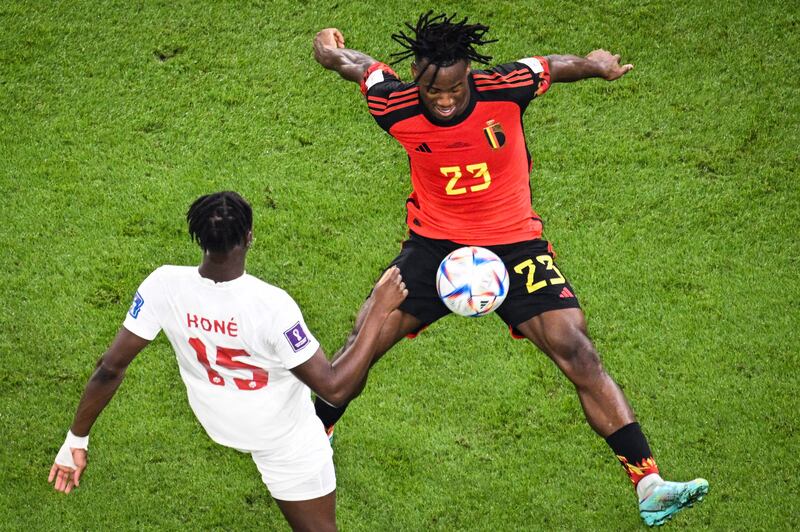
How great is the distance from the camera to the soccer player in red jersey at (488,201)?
666 centimetres

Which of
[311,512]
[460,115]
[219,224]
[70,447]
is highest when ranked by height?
[460,115]

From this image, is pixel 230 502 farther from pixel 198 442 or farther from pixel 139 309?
pixel 139 309

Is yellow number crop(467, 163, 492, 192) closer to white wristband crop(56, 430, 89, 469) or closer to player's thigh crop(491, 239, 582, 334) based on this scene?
player's thigh crop(491, 239, 582, 334)

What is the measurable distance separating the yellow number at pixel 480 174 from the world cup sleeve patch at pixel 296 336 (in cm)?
221

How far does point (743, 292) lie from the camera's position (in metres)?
8.55

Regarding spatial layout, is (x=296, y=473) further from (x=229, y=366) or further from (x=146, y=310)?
(x=146, y=310)

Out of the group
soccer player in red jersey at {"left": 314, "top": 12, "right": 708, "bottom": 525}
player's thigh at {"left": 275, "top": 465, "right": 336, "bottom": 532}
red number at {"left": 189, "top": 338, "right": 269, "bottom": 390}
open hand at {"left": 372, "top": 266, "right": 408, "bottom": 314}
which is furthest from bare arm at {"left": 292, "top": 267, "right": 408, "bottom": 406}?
soccer player in red jersey at {"left": 314, "top": 12, "right": 708, "bottom": 525}

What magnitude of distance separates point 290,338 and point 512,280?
2146 mm

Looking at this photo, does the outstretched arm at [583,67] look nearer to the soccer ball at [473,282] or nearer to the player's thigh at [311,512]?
the soccer ball at [473,282]

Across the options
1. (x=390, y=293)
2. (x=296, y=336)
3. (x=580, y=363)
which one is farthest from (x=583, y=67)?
(x=296, y=336)

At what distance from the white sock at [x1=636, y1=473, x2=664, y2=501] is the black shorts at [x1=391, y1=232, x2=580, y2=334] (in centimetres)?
114

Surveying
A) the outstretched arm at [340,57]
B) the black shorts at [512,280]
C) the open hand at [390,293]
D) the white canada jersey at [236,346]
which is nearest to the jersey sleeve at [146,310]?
the white canada jersey at [236,346]

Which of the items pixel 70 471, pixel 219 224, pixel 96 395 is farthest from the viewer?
pixel 70 471

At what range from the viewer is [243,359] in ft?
18.1
